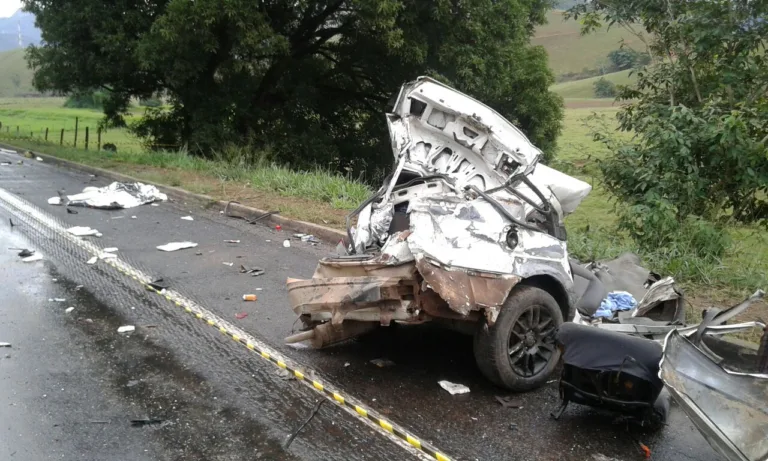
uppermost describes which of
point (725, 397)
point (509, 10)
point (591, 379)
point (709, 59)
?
point (509, 10)

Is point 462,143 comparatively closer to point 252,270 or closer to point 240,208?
point 252,270

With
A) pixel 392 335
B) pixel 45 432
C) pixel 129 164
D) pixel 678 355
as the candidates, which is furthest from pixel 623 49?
pixel 129 164

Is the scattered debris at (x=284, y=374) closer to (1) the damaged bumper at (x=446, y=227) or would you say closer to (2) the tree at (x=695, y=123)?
(1) the damaged bumper at (x=446, y=227)

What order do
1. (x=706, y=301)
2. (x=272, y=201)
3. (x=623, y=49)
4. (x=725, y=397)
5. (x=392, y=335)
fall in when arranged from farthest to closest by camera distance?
(x=272, y=201), (x=623, y=49), (x=706, y=301), (x=392, y=335), (x=725, y=397)

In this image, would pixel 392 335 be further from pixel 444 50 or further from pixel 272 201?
pixel 444 50

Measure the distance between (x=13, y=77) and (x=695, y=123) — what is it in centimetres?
19475

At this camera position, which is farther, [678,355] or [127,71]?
[127,71]

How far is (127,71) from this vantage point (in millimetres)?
18516

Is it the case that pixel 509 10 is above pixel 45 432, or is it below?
above

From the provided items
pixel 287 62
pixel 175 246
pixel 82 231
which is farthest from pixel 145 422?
pixel 287 62

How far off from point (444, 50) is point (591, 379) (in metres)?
13.6

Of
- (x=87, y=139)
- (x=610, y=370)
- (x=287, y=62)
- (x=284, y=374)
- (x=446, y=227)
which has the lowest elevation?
(x=87, y=139)

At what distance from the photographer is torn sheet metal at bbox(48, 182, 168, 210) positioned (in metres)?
11.0

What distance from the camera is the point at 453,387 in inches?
165
